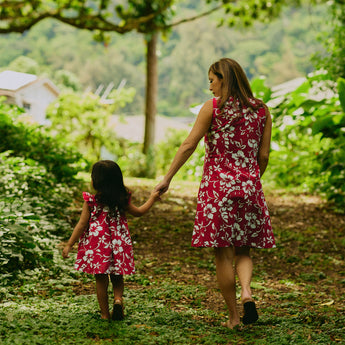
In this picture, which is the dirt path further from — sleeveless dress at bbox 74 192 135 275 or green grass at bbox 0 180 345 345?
sleeveless dress at bbox 74 192 135 275

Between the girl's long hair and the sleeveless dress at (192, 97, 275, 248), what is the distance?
0.03 m

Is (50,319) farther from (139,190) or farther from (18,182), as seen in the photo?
(139,190)

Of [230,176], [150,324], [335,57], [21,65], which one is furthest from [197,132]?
[21,65]

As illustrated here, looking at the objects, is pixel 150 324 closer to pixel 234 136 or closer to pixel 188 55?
pixel 234 136

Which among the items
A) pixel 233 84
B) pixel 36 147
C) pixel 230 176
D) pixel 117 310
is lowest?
pixel 117 310

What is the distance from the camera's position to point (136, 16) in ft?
43.5

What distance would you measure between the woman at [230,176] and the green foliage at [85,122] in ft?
43.7

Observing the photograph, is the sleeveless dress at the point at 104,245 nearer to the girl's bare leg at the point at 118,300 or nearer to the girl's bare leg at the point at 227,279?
the girl's bare leg at the point at 118,300

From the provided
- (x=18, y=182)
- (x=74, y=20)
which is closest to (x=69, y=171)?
(x=18, y=182)

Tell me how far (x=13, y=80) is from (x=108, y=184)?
386 cm

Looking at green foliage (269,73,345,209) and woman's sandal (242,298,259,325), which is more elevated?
green foliage (269,73,345,209)

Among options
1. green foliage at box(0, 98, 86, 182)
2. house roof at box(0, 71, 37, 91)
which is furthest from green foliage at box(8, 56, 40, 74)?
green foliage at box(0, 98, 86, 182)

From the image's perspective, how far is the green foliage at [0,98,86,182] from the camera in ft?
20.7

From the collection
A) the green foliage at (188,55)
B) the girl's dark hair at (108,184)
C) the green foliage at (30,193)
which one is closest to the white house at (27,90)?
the green foliage at (30,193)
